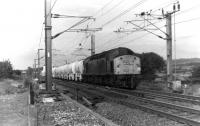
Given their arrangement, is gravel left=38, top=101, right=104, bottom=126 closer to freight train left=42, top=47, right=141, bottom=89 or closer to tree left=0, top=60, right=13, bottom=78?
freight train left=42, top=47, right=141, bottom=89

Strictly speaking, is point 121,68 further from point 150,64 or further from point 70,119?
point 150,64

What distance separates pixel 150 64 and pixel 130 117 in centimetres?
3300

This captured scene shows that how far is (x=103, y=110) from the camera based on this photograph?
14.5 m

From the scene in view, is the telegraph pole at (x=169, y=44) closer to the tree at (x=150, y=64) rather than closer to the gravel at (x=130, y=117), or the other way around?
the tree at (x=150, y=64)

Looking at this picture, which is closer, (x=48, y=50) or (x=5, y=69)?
(x=48, y=50)

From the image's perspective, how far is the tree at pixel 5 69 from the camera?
219 feet

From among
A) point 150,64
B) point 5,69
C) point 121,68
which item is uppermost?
point 150,64

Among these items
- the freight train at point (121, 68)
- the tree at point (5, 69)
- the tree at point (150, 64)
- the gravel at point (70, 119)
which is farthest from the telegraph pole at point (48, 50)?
the tree at point (5, 69)

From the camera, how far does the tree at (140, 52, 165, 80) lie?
1650 inches

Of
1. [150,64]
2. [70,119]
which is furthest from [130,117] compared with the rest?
[150,64]

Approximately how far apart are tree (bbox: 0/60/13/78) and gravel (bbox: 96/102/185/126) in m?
55.7

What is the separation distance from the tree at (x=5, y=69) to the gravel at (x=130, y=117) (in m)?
55.7

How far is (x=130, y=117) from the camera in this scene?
11.9 m

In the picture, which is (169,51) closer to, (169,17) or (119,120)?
(169,17)
